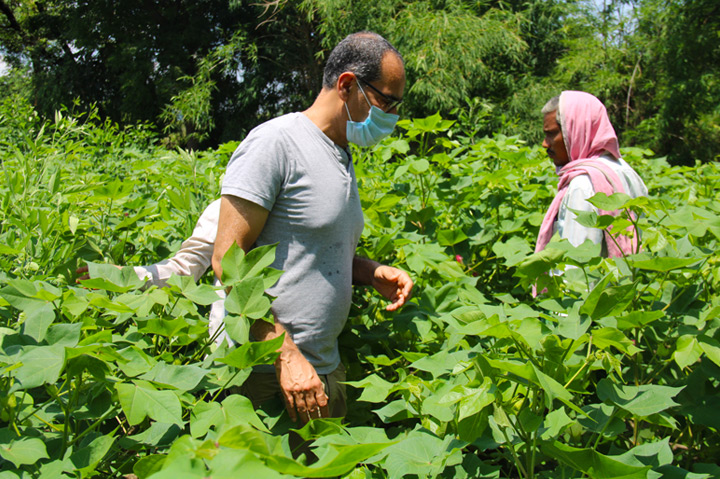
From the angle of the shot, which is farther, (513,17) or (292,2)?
(292,2)

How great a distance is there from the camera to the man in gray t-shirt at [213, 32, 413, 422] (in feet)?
4.84

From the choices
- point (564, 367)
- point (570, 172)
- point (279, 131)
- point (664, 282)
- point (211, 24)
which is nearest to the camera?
point (564, 367)

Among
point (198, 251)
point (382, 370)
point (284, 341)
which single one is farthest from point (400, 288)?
point (198, 251)

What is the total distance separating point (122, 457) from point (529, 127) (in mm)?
13385

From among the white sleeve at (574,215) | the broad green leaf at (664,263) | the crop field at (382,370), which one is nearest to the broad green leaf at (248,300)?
the crop field at (382,370)

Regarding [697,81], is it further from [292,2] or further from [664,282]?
[664,282]

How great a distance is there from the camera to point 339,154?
171cm

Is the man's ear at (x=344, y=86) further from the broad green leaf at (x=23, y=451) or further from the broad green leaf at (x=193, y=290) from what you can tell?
the broad green leaf at (x=23, y=451)

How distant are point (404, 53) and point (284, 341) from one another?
38.0 ft

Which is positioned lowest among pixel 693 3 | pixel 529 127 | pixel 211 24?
pixel 529 127

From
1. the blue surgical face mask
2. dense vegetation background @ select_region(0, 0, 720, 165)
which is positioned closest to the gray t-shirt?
the blue surgical face mask

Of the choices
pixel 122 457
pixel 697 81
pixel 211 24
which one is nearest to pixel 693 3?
pixel 697 81

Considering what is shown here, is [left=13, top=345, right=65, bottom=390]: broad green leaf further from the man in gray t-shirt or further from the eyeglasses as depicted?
the eyeglasses

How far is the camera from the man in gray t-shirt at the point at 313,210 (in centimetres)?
148
